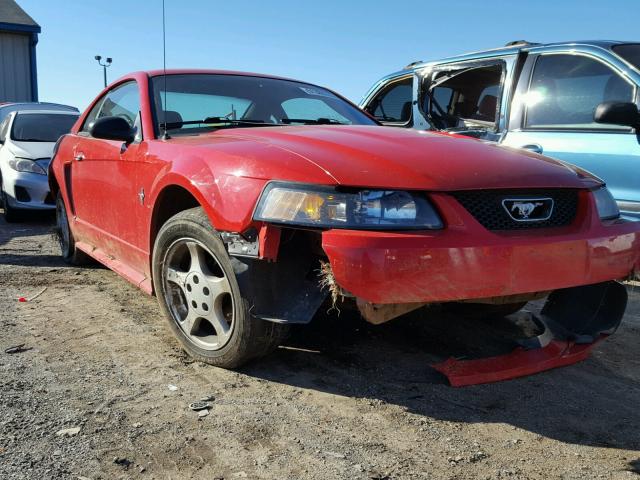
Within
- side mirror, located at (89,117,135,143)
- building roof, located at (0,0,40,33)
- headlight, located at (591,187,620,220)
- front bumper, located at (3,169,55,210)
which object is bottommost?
front bumper, located at (3,169,55,210)

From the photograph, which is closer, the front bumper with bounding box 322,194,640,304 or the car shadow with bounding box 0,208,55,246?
the front bumper with bounding box 322,194,640,304

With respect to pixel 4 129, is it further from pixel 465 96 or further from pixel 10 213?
pixel 465 96

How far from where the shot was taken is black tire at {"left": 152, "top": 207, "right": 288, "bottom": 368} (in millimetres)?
2564

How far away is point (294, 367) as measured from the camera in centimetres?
287

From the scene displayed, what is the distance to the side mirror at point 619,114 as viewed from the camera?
407 cm

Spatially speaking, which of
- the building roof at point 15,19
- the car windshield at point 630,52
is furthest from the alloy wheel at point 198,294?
the building roof at point 15,19

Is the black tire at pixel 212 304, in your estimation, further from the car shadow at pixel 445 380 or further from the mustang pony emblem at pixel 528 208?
the mustang pony emblem at pixel 528 208

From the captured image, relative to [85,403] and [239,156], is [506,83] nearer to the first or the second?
[239,156]

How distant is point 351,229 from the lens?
7.23 feet

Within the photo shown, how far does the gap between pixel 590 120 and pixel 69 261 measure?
14.4 feet

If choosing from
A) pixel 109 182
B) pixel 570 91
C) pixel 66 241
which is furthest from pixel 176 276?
pixel 570 91

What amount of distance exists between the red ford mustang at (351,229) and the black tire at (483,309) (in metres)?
0.08

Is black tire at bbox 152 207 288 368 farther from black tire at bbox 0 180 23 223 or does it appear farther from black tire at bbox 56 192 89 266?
black tire at bbox 0 180 23 223

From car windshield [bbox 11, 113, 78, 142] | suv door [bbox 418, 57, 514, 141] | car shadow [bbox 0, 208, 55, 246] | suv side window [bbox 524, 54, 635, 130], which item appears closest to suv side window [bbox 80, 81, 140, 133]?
car shadow [bbox 0, 208, 55, 246]
